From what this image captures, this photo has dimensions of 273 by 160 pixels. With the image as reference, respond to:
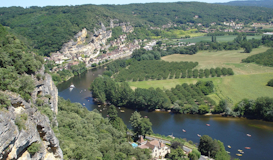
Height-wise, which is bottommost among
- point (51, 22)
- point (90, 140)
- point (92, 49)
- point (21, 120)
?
point (90, 140)

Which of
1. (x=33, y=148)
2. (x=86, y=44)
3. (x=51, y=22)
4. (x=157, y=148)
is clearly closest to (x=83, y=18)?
(x=51, y=22)

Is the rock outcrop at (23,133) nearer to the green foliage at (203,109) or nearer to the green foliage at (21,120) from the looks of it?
the green foliage at (21,120)

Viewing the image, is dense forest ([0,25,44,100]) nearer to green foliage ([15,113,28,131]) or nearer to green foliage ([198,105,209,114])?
green foliage ([15,113,28,131])

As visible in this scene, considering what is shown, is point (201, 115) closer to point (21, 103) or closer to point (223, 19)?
point (21, 103)

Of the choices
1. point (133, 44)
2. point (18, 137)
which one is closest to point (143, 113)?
point (18, 137)

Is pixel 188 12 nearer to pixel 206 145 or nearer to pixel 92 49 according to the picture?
pixel 92 49

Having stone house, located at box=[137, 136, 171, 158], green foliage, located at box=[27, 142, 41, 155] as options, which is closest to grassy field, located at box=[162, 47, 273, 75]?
stone house, located at box=[137, 136, 171, 158]
